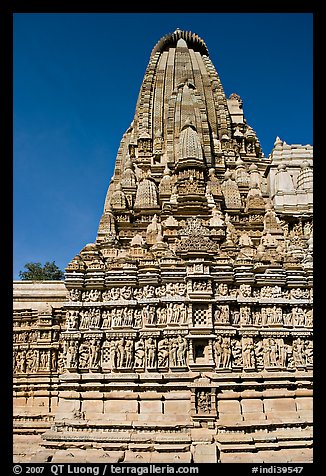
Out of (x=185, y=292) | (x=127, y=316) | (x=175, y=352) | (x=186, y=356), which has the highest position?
(x=185, y=292)

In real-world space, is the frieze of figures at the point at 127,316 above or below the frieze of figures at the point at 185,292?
below

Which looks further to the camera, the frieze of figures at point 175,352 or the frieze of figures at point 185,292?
the frieze of figures at point 185,292

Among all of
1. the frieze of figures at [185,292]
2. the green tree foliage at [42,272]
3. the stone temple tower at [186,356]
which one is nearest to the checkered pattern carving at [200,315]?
the stone temple tower at [186,356]

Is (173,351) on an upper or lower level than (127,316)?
lower

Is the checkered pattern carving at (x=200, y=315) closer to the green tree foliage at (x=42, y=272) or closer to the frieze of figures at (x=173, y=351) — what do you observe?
the frieze of figures at (x=173, y=351)

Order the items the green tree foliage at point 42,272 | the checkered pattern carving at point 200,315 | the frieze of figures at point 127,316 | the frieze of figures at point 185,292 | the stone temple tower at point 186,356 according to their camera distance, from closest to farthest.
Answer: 1. the stone temple tower at point 186,356
2. the checkered pattern carving at point 200,315
3. the frieze of figures at point 127,316
4. the frieze of figures at point 185,292
5. the green tree foliage at point 42,272

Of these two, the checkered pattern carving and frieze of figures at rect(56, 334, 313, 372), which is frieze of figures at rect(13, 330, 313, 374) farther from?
the checkered pattern carving

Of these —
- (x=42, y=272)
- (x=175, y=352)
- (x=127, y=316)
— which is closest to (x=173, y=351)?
(x=175, y=352)

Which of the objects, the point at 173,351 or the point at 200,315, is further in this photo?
the point at 200,315

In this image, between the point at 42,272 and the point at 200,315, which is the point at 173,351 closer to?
the point at 200,315

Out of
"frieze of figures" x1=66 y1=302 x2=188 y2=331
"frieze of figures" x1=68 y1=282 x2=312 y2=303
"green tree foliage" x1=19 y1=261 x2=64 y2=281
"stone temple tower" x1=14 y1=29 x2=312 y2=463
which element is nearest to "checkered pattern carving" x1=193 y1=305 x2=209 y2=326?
"stone temple tower" x1=14 y1=29 x2=312 y2=463
